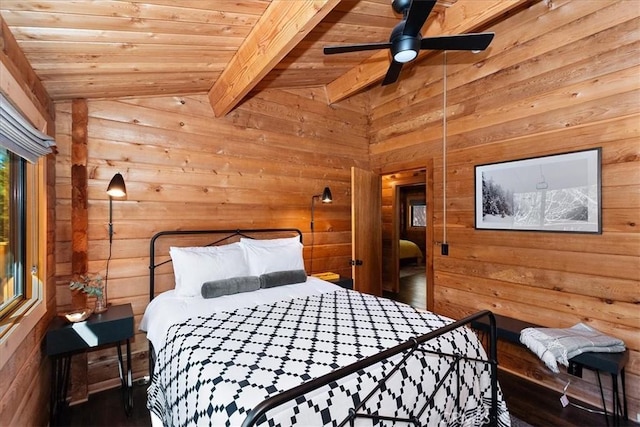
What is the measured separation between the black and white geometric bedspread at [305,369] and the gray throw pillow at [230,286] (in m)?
0.39

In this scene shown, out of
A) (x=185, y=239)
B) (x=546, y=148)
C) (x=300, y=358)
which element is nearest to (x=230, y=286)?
(x=185, y=239)

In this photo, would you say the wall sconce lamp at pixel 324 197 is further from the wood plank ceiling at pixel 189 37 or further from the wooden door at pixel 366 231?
the wood plank ceiling at pixel 189 37

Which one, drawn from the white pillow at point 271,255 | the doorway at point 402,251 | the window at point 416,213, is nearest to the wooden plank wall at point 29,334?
the white pillow at point 271,255

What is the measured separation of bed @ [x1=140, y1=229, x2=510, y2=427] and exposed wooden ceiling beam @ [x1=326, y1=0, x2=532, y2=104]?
2115 millimetres

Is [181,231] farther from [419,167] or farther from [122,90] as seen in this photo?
[419,167]

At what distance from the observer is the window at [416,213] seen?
9555mm

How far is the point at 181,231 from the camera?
9.89 feet

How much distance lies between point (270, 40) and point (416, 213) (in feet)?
27.3

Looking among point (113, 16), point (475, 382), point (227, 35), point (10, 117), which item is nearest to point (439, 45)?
point (227, 35)

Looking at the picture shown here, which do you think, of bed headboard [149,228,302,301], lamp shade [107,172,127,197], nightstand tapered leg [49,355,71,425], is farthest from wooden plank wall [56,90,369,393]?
lamp shade [107,172,127,197]

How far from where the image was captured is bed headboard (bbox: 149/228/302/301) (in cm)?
288

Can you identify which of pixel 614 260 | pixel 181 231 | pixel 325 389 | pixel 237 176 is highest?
pixel 237 176

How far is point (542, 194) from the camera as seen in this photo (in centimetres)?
273

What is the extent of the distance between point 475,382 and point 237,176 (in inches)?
108
